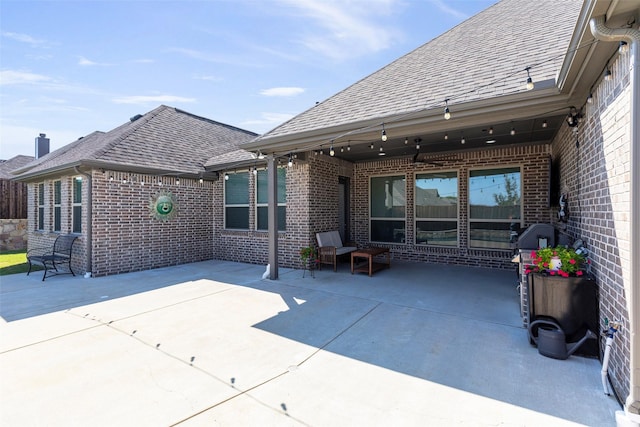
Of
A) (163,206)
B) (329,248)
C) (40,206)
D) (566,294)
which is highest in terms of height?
(40,206)

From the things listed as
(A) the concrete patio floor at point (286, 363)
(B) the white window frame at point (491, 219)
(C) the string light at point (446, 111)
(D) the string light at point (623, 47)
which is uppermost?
(C) the string light at point (446, 111)

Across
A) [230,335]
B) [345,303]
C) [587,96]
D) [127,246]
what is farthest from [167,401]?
[127,246]

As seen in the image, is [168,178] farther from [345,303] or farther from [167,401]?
[167,401]

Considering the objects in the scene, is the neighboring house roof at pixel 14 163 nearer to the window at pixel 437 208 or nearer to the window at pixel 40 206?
the window at pixel 40 206

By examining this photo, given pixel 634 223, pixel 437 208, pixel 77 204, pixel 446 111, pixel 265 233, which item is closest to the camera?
pixel 634 223

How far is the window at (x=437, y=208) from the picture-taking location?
7.87 meters

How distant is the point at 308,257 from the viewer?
7.02 m

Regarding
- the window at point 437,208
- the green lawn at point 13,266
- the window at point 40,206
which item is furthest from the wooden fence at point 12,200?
the window at point 437,208

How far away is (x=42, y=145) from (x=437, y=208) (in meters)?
20.1

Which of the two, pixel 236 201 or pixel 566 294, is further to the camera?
pixel 236 201

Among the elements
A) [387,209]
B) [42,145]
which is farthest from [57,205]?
[42,145]

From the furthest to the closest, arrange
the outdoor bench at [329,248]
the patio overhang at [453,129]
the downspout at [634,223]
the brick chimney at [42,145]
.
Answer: the brick chimney at [42,145], the outdoor bench at [329,248], the patio overhang at [453,129], the downspout at [634,223]

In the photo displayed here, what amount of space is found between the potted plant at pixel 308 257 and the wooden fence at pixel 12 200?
1420 centimetres

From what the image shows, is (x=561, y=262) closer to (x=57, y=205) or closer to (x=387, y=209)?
(x=387, y=209)
